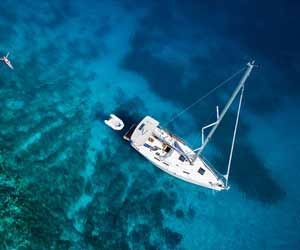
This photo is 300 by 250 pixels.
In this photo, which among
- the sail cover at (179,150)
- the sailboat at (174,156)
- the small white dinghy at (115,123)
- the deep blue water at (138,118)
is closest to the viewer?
the deep blue water at (138,118)

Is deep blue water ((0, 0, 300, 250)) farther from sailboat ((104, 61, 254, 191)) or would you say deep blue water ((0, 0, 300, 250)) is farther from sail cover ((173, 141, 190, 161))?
sail cover ((173, 141, 190, 161))

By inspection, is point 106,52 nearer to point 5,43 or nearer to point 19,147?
point 5,43

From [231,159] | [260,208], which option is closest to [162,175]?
[231,159]

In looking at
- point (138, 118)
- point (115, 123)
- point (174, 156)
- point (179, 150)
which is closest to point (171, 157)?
point (174, 156)

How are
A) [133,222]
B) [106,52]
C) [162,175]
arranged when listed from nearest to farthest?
[133,222] < [162,175] < [106,52]

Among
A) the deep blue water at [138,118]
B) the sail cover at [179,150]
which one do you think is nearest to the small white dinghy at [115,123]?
the deep blue water at [138,118]

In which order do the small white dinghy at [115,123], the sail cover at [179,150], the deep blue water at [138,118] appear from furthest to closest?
the small white dinghy at [115,123] < the sail cover at [179,150] < the deep blue water at [138,118]

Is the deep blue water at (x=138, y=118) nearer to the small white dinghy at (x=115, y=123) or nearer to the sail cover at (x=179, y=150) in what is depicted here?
the small white dinghy at (x=115, y=123)

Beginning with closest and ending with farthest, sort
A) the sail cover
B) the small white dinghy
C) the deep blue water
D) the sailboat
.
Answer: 1. the deep blue water
2. the sailboat
3. the sail cover
4. the small white dinghy

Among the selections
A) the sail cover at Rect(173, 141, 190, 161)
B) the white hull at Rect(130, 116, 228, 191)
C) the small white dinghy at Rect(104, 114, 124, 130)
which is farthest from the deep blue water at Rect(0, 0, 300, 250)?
the sail cover at Rect(173, 141, 190, 161)
